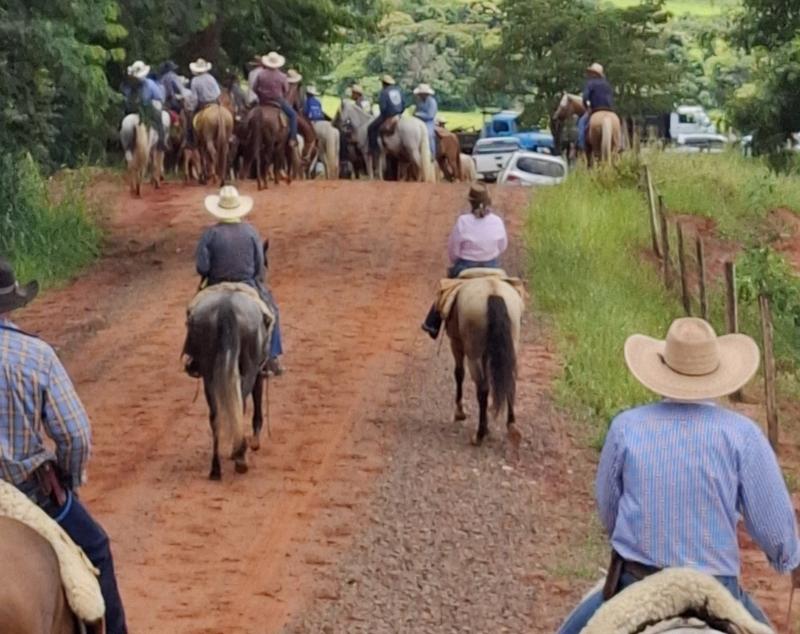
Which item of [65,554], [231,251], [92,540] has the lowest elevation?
[231,251]

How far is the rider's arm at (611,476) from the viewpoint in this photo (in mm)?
5613

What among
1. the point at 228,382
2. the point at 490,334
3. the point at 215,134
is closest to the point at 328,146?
the point at 215,134

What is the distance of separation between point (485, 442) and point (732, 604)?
308 inches

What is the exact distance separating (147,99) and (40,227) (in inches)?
121

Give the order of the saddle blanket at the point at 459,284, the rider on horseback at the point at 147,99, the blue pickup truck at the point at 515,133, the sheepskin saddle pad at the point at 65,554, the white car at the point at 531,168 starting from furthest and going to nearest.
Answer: the blue pickup truck at the point at 515,133, the white car at the point at 531,168, the rider on horseback at the point at 147,99, the saddle blanket at the point at 459,284, the sheepskin saddle pad at the point at 65,554

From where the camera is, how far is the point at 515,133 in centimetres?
5475

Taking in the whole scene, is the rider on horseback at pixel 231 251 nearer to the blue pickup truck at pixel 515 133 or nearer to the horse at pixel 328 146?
the horse at pixel 328 146

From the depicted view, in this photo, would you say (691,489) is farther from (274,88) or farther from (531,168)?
(531,168)

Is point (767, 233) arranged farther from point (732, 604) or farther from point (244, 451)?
point (732, 604)

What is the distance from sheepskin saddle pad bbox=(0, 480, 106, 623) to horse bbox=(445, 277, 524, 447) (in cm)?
634

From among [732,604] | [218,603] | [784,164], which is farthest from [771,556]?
[784,164]

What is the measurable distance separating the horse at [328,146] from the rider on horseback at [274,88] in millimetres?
5100

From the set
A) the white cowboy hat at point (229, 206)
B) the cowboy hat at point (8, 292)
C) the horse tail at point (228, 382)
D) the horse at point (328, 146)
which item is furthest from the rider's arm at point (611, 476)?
the horse at point (328, 146)

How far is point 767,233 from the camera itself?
1057 inches
